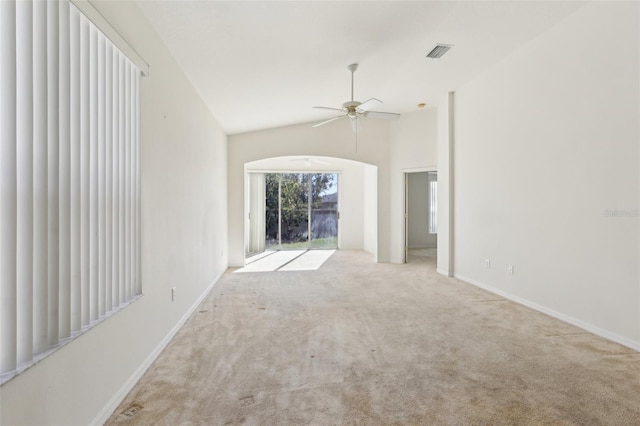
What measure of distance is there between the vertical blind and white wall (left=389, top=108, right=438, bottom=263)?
224 inches

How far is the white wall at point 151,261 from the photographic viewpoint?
5.06ft

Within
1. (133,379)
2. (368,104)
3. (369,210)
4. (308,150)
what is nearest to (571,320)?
(368,104)

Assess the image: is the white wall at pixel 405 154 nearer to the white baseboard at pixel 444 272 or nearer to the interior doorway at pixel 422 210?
Result: the white baseboard at pixel 444 272

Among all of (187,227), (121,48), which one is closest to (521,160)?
(187,227)

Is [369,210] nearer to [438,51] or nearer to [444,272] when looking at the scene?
[444,272]

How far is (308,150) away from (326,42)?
3681 mm

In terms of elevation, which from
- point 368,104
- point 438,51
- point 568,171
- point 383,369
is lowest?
point 383,369

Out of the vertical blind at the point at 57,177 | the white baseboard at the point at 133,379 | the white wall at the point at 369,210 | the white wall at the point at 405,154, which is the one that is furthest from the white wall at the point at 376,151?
the vertical blind at the point at 57,177

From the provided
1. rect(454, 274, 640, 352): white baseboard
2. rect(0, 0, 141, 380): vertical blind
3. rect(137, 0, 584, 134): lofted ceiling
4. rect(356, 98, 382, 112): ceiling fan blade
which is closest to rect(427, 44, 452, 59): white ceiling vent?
rect(137, 0, 584, 134): lofted ceiling

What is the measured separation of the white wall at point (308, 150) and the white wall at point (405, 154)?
0.47 feet

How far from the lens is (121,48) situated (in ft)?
6.91

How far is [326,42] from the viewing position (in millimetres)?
3402

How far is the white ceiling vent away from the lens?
4066 mm

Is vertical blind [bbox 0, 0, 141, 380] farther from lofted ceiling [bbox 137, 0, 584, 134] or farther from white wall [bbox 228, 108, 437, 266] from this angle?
white wall [bbox 228, 108, 437, 266]
